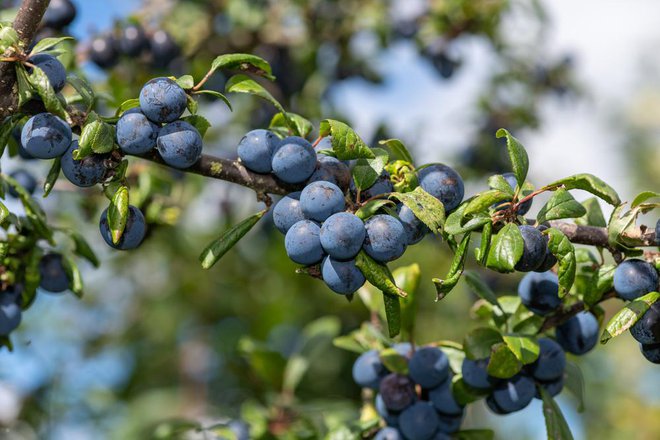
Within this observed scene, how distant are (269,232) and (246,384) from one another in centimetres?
81

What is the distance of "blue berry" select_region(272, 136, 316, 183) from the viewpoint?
131 centimetres

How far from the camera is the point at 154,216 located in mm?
2125

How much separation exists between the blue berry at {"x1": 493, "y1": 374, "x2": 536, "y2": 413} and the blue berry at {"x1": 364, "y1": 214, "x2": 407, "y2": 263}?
0.53 meters

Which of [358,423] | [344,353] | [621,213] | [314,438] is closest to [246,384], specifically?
[344,353]

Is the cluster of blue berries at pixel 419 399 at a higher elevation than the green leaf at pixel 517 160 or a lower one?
lower

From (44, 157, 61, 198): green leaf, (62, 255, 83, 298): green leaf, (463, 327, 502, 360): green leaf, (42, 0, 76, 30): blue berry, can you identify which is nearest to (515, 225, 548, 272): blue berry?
(463, 327, 502, 360): green leaf

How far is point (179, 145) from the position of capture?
50.6 inches

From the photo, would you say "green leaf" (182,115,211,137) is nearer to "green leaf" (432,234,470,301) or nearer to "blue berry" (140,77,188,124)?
"blue berry" (140,77,188,124)

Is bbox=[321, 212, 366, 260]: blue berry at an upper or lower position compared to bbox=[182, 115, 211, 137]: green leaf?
upper

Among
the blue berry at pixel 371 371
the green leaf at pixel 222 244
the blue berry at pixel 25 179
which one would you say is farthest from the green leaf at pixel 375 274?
the blue berry at pixel 25 179

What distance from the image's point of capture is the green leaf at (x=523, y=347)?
143cm

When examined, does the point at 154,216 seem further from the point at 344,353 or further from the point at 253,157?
the point at 344,353

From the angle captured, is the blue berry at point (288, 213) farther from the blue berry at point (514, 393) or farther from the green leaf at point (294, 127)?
the blue berry at point (514, 393)

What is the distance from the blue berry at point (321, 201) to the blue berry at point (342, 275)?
3.2 inches
